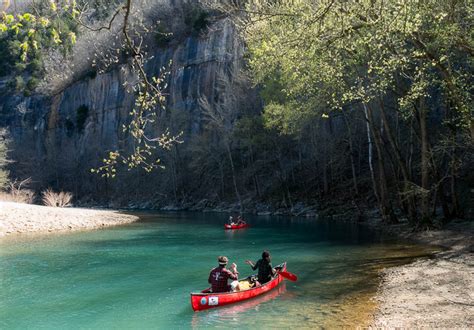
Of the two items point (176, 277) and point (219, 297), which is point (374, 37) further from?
point (176, 277)

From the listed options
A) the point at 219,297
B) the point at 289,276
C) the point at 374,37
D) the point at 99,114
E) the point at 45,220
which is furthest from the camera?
the point at 99,114

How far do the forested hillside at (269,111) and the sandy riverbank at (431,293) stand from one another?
16.2 feet

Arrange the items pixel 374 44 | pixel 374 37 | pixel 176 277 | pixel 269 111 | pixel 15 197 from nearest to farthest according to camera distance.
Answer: pixel 374 37
pixel 374 44
pixel 176 277
pixel 269 111
pixel 15 197

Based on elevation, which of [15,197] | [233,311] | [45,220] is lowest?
[233,311]

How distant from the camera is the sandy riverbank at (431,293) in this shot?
9914 mm

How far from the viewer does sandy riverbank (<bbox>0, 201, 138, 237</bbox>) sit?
3206 centimetres

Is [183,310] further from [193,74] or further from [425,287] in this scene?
[193,74]

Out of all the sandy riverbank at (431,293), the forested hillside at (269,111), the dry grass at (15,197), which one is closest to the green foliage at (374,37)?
the forested hillside at (269,111)

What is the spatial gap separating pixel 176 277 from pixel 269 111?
1964 cm

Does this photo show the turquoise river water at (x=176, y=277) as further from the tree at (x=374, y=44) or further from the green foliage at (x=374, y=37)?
the green foliage at (x=374, y=37)

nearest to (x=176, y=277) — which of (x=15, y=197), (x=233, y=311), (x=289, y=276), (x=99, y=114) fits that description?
(x=289, y=276)

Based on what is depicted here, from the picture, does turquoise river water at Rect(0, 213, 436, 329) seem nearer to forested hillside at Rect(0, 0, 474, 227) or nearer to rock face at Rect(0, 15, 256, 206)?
forested hillside at Rect(0, 0, 474, 227)

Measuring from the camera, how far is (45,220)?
113ft

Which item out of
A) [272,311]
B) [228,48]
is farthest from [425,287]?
[228,48]
